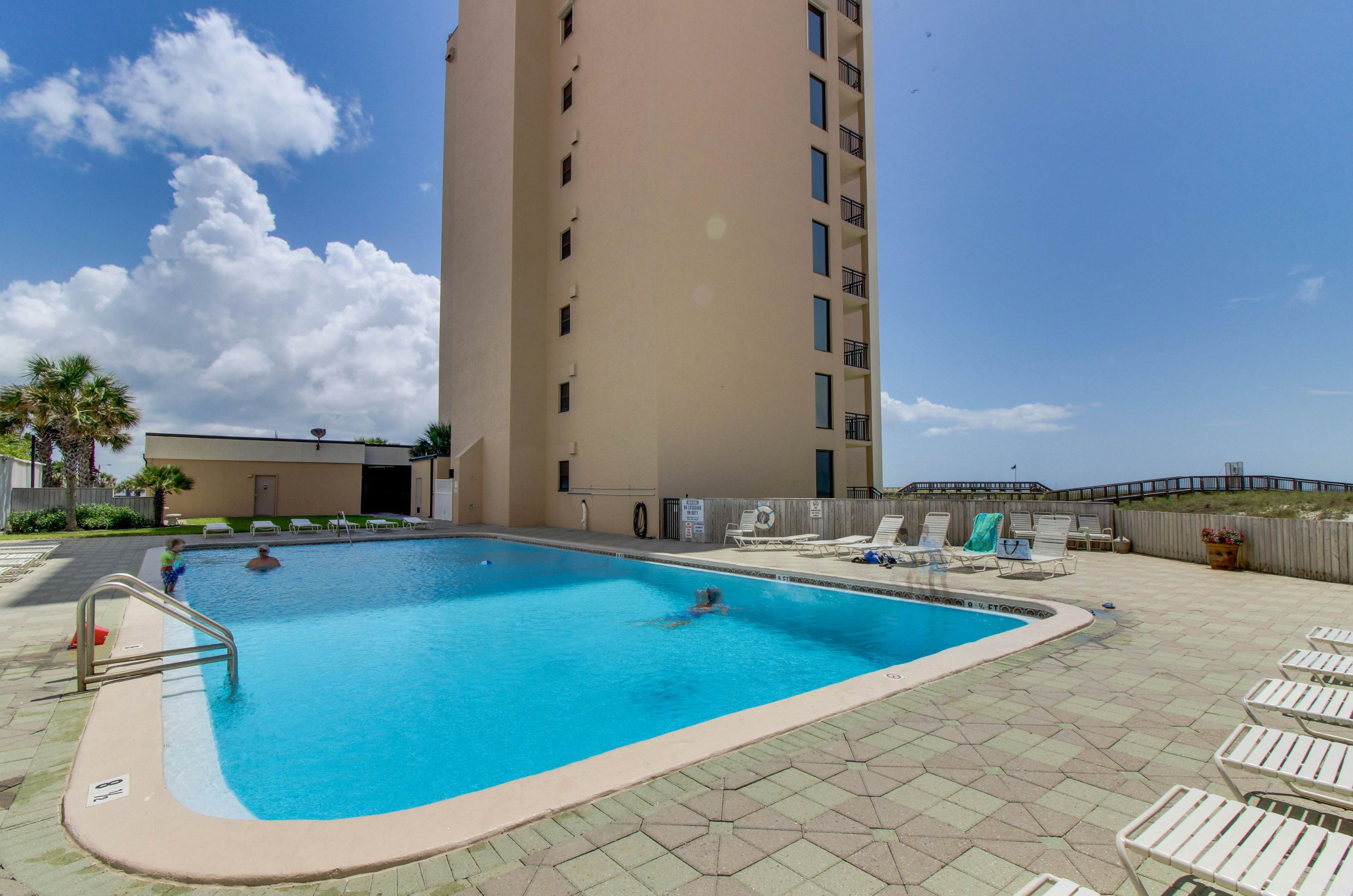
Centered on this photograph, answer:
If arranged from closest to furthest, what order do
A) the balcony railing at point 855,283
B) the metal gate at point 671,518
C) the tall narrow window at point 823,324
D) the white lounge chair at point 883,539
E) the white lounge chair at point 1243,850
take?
the white lounge chair at point 1243,850 < the white lounge chair at point 883,539 < the metal gate at point 671,518 < the tall narrow window at point 823,324 < the balcony railing at point 855,283

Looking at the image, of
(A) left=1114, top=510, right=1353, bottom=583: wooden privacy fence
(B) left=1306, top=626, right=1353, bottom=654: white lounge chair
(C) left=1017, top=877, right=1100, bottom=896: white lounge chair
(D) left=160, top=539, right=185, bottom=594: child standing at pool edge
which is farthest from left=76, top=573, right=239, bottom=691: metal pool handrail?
(A) left=1114, top=510, right=1353, bottom=583: wooden privacy fence

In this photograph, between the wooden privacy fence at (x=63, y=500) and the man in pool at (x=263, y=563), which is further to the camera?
the wooden privacy fence at (x=63, y=500)

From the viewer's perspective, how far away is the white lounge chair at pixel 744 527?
1406cm

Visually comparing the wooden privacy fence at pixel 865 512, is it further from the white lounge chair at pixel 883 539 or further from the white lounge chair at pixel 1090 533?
the white lounge chair at pixel 883 539

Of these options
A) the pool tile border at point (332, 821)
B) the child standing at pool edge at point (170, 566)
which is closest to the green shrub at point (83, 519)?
the child standing at pool edge at point (170, 566)

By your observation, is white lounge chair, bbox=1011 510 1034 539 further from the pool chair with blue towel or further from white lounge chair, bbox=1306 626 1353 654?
white lounge chair, bbox=1306 626 1353 654

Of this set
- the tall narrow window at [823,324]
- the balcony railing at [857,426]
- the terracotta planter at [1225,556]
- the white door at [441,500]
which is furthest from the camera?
the white door at [441,500]

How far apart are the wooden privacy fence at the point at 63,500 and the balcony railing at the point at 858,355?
2554cm

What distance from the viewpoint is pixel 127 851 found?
2270 mm

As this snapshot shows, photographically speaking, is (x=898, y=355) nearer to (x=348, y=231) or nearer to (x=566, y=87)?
(x=566, y=87)

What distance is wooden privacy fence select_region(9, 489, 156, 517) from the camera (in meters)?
19.9

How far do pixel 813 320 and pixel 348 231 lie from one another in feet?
56.9

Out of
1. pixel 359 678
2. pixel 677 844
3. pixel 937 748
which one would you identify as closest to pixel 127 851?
pixel 677 844

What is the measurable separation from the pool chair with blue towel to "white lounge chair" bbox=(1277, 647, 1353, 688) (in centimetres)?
622
